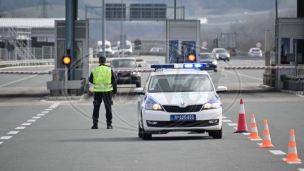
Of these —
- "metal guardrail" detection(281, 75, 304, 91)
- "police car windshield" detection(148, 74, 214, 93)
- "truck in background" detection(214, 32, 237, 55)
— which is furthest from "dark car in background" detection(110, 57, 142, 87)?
"truck in background" detection(214, 32, 237, 55)

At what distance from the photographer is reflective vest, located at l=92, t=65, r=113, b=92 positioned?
21750 millimetres

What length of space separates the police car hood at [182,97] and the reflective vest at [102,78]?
339 centimetres

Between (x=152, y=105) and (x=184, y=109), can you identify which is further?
(x=152, y=105)

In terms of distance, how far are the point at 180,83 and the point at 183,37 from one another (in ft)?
79.9

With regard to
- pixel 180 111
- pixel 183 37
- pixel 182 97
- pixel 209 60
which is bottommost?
pixel 180 111

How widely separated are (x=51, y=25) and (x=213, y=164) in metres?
132

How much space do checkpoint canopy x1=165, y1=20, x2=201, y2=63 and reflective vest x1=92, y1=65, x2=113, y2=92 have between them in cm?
2150

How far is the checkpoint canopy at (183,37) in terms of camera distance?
43344 millimetres

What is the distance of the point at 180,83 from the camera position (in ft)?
62.7

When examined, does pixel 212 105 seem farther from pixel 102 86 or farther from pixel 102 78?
pixel 102 86

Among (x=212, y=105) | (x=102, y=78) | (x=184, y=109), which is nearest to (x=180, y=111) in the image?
(x=184, y=109)

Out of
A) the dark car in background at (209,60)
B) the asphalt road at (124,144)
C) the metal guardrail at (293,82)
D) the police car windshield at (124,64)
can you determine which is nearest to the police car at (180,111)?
the asphalt road at (124,144)

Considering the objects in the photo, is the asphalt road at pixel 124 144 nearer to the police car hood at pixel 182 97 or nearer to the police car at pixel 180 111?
the police car at pixel 180 111

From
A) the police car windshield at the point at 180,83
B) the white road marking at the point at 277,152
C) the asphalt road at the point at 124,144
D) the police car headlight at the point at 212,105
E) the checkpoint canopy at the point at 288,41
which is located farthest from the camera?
the checkpoint canopy at the point at 288,41
